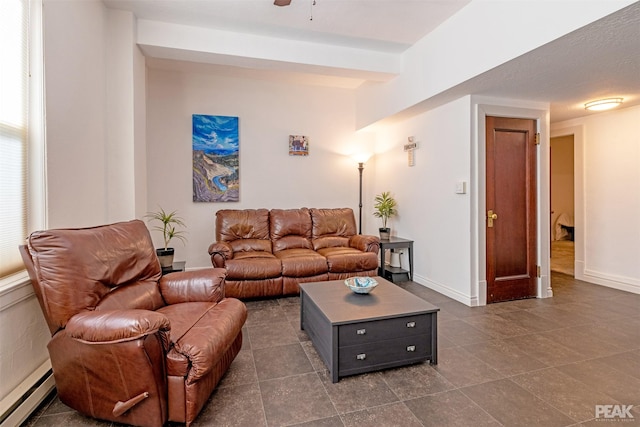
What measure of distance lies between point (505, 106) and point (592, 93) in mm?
787

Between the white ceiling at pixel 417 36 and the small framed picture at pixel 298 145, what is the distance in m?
1.43

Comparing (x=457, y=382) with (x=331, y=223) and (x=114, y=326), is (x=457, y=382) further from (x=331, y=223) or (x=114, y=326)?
(x=331, y=223)

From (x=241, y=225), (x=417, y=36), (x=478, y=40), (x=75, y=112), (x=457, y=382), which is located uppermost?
(x=417, y=36)

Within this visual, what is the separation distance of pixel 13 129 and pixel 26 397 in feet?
4.68

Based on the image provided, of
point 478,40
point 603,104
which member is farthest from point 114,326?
point 603,104

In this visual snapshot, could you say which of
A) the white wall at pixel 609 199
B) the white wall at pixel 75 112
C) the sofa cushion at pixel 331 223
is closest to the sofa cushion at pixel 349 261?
the sofa cushion at pixel 331 223

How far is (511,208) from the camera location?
3.63m

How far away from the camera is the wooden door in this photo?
11.6ft

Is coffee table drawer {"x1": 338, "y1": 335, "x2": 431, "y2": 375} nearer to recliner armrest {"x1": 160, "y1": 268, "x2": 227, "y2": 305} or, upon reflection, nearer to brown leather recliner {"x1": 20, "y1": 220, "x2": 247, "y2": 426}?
brown leather recliner {"x1": 20, "y1": 220, "x2": 247, "y2": 426}

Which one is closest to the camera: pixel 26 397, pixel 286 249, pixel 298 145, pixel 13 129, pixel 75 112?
pixel 26 397

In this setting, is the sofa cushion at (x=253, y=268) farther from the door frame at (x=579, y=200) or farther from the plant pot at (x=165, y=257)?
the door frame at (x=579, y=200)

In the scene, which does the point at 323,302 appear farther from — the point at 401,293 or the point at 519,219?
the point at 519,219

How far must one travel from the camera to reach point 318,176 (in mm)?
5164

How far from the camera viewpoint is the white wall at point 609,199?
153 inches
